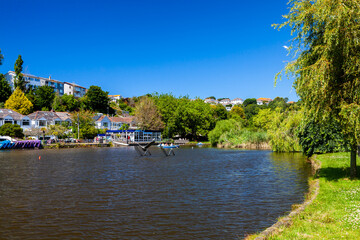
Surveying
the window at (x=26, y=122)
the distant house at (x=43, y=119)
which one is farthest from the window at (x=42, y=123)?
the window at (x=26, y=122)

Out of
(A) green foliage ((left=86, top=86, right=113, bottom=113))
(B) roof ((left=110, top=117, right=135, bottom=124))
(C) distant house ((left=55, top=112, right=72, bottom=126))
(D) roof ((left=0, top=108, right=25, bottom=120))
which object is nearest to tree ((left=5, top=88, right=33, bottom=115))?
(D) roof ((left=0, top=108, right=25, bottom=120))

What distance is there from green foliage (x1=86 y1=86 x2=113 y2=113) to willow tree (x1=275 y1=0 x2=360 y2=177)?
121m

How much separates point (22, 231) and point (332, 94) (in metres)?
16.1

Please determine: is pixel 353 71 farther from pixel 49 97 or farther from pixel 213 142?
pixel 49 97

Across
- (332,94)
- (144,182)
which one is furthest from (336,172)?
(144,182)

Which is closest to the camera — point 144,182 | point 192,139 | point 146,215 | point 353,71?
point 146,215

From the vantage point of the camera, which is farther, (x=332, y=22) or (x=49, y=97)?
(x=49, y=97)

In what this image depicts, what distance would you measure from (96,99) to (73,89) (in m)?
40.0

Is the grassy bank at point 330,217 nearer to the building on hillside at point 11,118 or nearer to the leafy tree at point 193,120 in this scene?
the leafy tree at point 193,120

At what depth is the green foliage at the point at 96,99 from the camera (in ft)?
426

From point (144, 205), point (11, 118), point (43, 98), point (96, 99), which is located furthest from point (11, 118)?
point (144, 205)

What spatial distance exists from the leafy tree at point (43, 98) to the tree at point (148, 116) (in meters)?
39.3

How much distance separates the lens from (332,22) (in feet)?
51.1

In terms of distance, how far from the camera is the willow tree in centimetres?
1493
